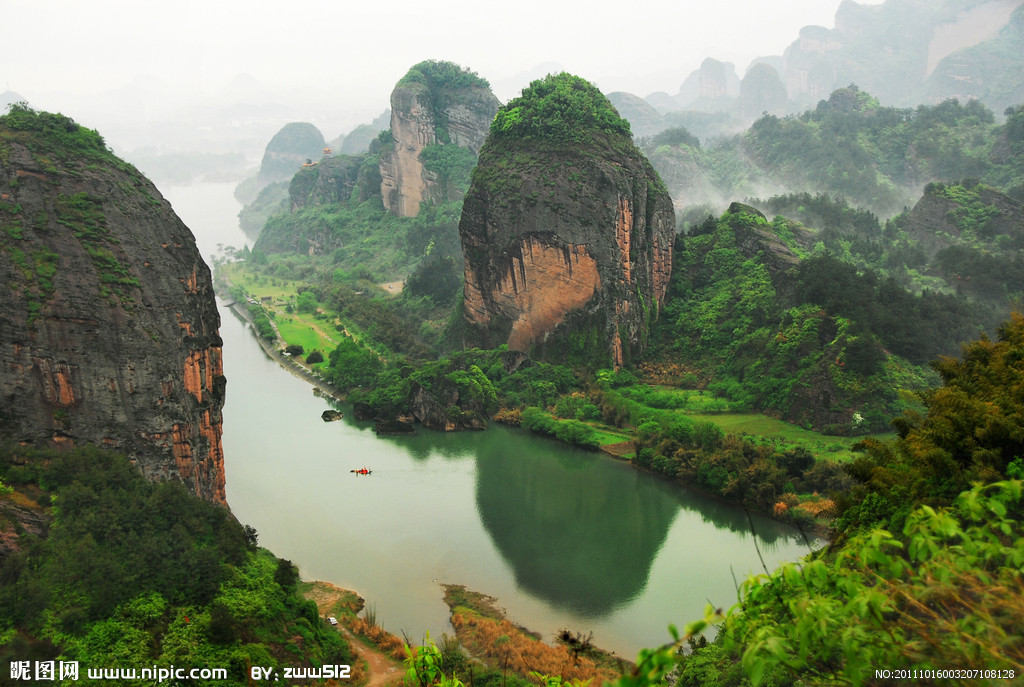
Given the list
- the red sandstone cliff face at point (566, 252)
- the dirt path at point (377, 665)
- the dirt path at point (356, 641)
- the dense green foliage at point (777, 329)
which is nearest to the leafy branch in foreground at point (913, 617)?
the dirt path at point (377, 665)

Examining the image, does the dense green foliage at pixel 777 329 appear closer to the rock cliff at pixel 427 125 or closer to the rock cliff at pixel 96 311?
the rock cliff at pixel 96 311

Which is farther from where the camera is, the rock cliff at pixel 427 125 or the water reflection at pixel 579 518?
the rock cliff at pixel 427 125

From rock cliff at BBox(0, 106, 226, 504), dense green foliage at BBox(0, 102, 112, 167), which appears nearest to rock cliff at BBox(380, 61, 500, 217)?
dense green foliage at BBox(0, 102, 112, 167)

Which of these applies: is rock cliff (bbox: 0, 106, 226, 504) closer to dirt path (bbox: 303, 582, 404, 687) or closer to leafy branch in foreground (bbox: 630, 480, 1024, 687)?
dirt path (bbox: 303, 582, 404, 687)

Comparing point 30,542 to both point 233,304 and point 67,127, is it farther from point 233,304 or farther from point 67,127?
point 233,304

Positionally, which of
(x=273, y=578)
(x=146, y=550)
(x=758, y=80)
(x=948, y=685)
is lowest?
(x=273, y=578)

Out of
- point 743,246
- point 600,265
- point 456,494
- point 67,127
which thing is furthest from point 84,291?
point 743,246

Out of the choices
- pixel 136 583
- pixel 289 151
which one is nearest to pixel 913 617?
pixel 136 583

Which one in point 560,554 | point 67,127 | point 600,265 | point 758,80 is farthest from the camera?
point 758,80
